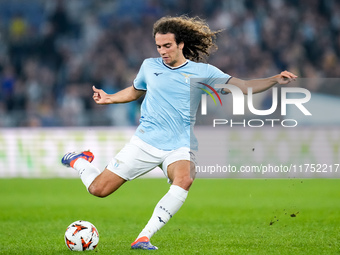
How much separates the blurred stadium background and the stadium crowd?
3cm

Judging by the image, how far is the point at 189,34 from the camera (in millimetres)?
6848

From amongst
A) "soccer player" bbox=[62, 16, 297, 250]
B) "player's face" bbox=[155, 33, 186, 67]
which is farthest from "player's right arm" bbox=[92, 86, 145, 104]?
"player's face" bbox=[155, 33, 186, 67]

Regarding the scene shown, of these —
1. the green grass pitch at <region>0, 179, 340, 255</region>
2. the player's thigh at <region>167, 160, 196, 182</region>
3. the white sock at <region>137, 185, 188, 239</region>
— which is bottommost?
the green grass pitch at <region>0, 179, 340, 255</region>

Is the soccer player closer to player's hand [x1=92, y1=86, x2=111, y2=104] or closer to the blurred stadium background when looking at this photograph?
player's hand [x1=92, y1=86, x2=111, y2=104]

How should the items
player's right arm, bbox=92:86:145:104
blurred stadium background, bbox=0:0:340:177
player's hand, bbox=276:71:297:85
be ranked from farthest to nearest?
blurred stadium background, bbox=0:0:340:177 < player's right arm, bbox=92:86:145:104 < player's hand, bbox=276:71:297:85

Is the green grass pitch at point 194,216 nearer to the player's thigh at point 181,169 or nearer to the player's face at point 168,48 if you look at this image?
the player's thigh at point 181,169

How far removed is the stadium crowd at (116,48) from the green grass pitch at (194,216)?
3.21 m

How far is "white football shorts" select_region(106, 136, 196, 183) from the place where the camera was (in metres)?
6.52

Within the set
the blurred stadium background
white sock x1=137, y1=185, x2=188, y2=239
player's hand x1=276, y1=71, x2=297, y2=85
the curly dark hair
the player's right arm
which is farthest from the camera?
the blurred stadium background

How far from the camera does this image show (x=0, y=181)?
52.7 feet

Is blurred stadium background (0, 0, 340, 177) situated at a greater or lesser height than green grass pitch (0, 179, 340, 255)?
greater

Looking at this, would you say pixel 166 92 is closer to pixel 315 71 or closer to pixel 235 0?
pixel 315 71

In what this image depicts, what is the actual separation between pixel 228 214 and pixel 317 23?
34.8ft

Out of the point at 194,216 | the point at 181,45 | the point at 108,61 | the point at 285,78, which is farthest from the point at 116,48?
the point at 285,78
